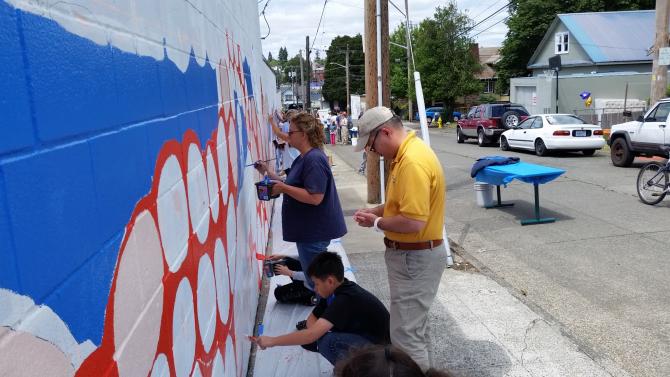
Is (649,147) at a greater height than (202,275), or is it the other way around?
(202,275)

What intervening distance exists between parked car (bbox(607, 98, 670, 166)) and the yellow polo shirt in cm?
1069

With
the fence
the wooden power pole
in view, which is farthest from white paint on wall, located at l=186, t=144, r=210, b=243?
the fence

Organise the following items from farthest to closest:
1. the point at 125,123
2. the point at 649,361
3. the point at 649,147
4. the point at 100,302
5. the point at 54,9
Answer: the point at 649,147 → the point at 649,361 → the point at 125,123 → the point at 100,302 → the point at 54,9

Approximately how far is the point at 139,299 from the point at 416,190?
5.90 feet

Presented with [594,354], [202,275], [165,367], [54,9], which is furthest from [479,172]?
[54,9]

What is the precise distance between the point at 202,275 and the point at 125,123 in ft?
3.65

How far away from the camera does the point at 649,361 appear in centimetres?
391

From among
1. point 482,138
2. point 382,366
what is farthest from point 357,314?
point 482,138

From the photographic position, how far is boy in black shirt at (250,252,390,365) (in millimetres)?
3359

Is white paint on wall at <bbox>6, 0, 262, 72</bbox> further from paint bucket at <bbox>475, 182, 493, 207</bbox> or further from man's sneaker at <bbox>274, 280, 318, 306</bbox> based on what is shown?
paint bucket at <bbox>475, 182, 493, 207</bbox>

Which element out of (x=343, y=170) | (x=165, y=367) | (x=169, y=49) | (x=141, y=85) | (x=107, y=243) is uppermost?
(x=169, y=49)

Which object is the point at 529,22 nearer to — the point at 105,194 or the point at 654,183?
the point at 654,183

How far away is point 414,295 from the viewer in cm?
328

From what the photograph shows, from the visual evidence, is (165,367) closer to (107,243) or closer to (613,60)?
(107,243)
